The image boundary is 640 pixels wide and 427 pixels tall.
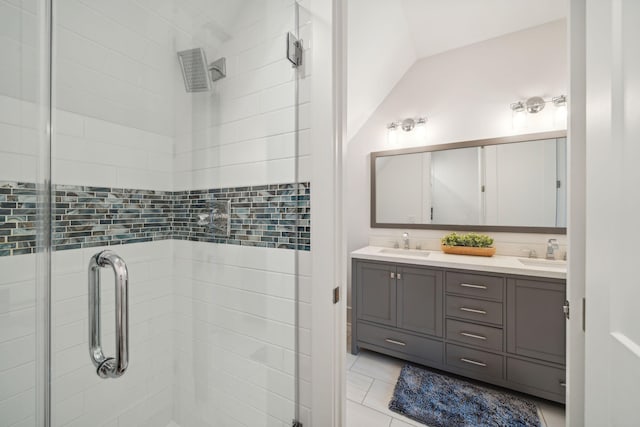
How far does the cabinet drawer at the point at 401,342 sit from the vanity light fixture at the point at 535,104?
194 centimetres

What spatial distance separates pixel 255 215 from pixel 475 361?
186 centimetres

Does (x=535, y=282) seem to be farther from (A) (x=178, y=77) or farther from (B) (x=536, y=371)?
(A) (x=178, y=77)

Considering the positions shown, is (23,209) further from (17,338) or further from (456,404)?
(456,404)

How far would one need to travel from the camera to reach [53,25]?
75 cm

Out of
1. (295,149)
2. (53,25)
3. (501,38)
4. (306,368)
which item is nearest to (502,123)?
(501,38)

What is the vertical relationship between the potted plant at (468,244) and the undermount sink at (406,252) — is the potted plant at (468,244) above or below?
above

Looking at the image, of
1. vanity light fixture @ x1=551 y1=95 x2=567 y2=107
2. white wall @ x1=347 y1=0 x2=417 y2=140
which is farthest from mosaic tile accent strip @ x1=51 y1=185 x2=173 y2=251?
vanity light fixture @ x1=551 y1=95 x2=567 y2=107

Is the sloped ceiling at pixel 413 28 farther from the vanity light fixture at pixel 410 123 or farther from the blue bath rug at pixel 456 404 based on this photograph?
the blue bath rug at pixel 456 404

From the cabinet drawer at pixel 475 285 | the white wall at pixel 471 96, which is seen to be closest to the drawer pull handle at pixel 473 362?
the cabinet drawer at pixel 475 285

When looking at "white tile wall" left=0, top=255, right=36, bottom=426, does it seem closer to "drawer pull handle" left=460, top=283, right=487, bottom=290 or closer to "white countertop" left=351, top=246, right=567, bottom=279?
"white countertop" left=351, top=246, right=567, bottom=279

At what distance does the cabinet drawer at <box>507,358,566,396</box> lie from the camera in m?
1.57

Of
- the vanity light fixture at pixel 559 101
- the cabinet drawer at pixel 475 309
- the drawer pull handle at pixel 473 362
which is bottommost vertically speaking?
the drawer pull handle at pixel 473 362

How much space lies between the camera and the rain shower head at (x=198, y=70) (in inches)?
40.6

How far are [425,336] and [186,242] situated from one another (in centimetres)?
182
